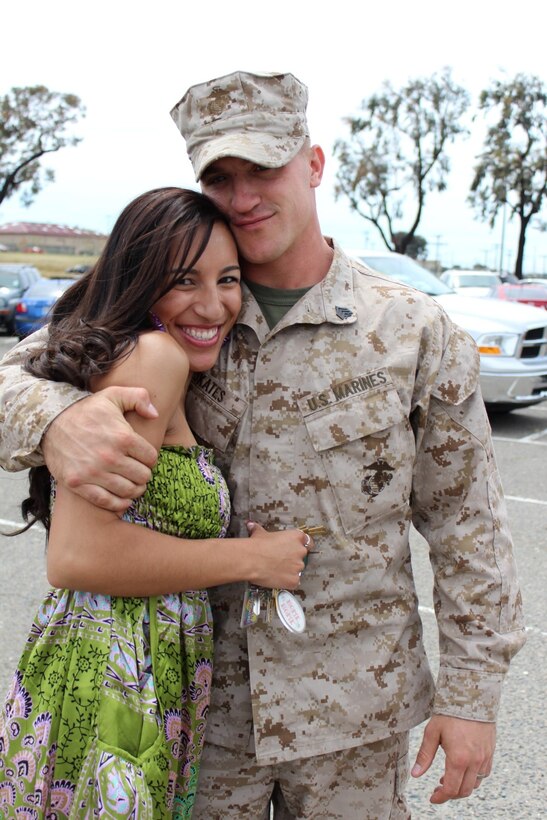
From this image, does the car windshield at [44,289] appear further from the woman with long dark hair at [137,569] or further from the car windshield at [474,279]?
the woman with long dark hair at [137,569]

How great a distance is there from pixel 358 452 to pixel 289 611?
0.35 m

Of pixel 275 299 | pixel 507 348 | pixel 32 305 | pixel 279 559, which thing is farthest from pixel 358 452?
pixel 32 305

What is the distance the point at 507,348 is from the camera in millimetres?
9195

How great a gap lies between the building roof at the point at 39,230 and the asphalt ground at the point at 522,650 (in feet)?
279

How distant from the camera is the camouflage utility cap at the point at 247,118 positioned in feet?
5.94

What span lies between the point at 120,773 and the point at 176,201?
1.07 m

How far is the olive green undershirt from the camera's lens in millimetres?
1958

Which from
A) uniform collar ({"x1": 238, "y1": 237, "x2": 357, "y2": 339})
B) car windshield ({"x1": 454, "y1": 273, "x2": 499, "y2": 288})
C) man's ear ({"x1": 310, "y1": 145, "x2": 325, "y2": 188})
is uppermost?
man's ear ({"x1": 310, "y1": 145, "x2": 325, "y2": 188})

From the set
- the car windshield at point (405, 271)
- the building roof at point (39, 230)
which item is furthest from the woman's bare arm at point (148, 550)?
the building roof at point (39, 230)

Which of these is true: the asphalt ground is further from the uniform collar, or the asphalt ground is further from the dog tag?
the uniform collar

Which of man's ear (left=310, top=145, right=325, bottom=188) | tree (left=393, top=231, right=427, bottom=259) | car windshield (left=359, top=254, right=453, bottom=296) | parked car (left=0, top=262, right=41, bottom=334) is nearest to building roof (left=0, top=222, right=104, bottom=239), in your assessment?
tree (left=393, top=231, right=427, bottom=259)

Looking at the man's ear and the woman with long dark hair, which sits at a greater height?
the man's ear

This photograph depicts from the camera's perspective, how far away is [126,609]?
171 cm

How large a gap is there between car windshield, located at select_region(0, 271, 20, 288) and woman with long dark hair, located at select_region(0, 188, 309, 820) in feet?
64.1
